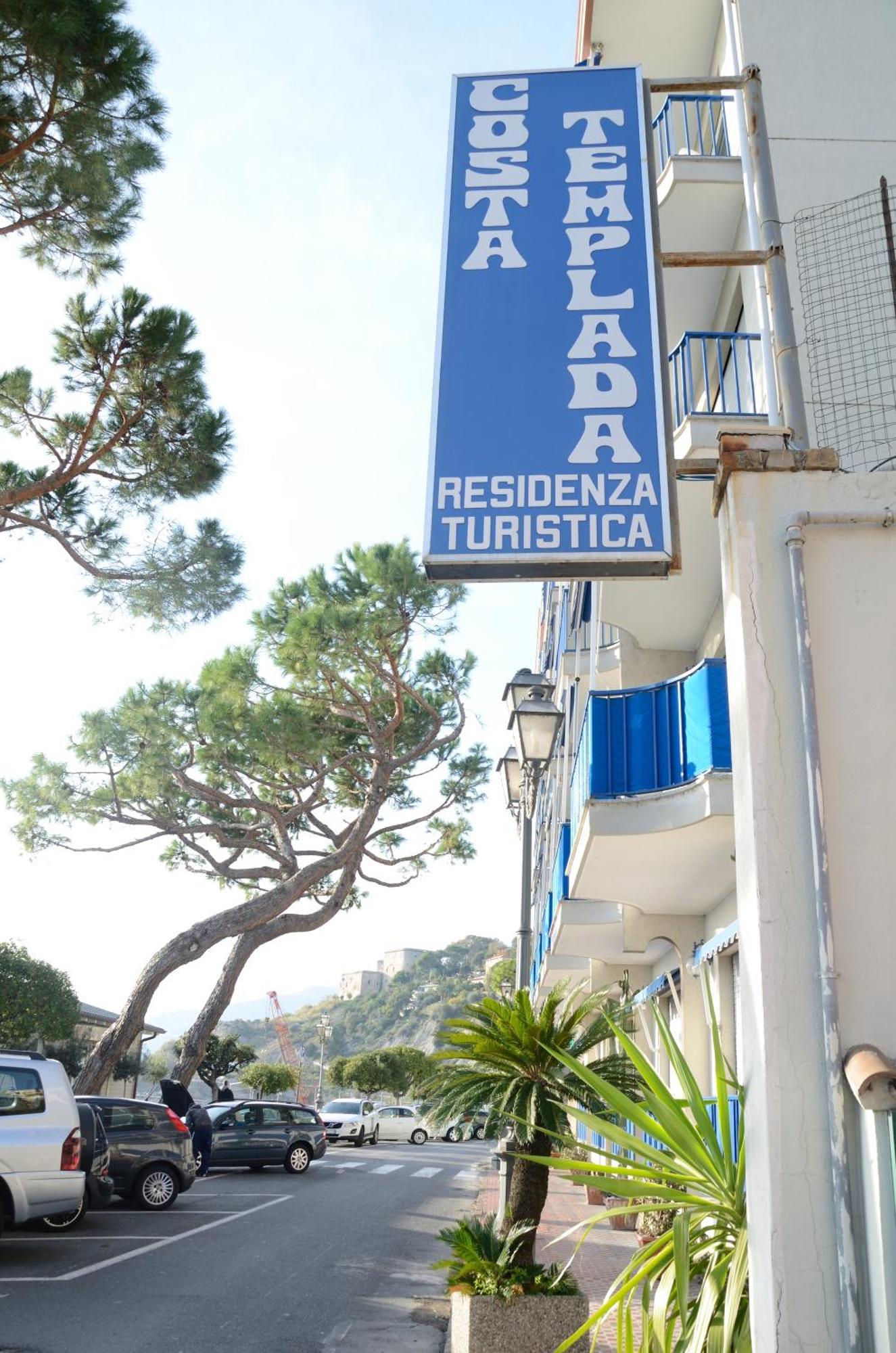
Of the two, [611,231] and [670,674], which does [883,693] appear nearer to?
[611,231]

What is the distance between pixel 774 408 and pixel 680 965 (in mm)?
8824

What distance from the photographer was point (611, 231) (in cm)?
532

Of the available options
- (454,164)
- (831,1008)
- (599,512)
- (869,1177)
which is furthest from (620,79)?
(869,1177)

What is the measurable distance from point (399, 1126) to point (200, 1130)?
68.7 feet

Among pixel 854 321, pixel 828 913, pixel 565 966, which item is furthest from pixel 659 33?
pixel 565 966

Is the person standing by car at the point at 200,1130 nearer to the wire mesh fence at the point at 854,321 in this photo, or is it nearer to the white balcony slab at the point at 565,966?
the white balcony slab at the point at 565,966

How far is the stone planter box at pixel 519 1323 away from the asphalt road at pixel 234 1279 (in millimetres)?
1221

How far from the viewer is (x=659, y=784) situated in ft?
29.2

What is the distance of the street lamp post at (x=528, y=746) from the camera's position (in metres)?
8.99

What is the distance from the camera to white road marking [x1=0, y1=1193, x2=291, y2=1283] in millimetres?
9031

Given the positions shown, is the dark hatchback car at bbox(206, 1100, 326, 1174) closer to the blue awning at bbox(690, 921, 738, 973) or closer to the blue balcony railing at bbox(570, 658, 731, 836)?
the blue balcony railing at bbox(570, 658, 731, 836)

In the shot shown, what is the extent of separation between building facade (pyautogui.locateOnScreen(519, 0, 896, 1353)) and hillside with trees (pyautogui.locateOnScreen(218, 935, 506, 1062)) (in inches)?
5215

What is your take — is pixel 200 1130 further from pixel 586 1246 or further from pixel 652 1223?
pixel 652 1223

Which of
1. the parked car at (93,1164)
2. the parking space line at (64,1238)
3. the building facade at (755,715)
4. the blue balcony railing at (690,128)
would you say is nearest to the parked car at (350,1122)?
the building facade at (755,715)
